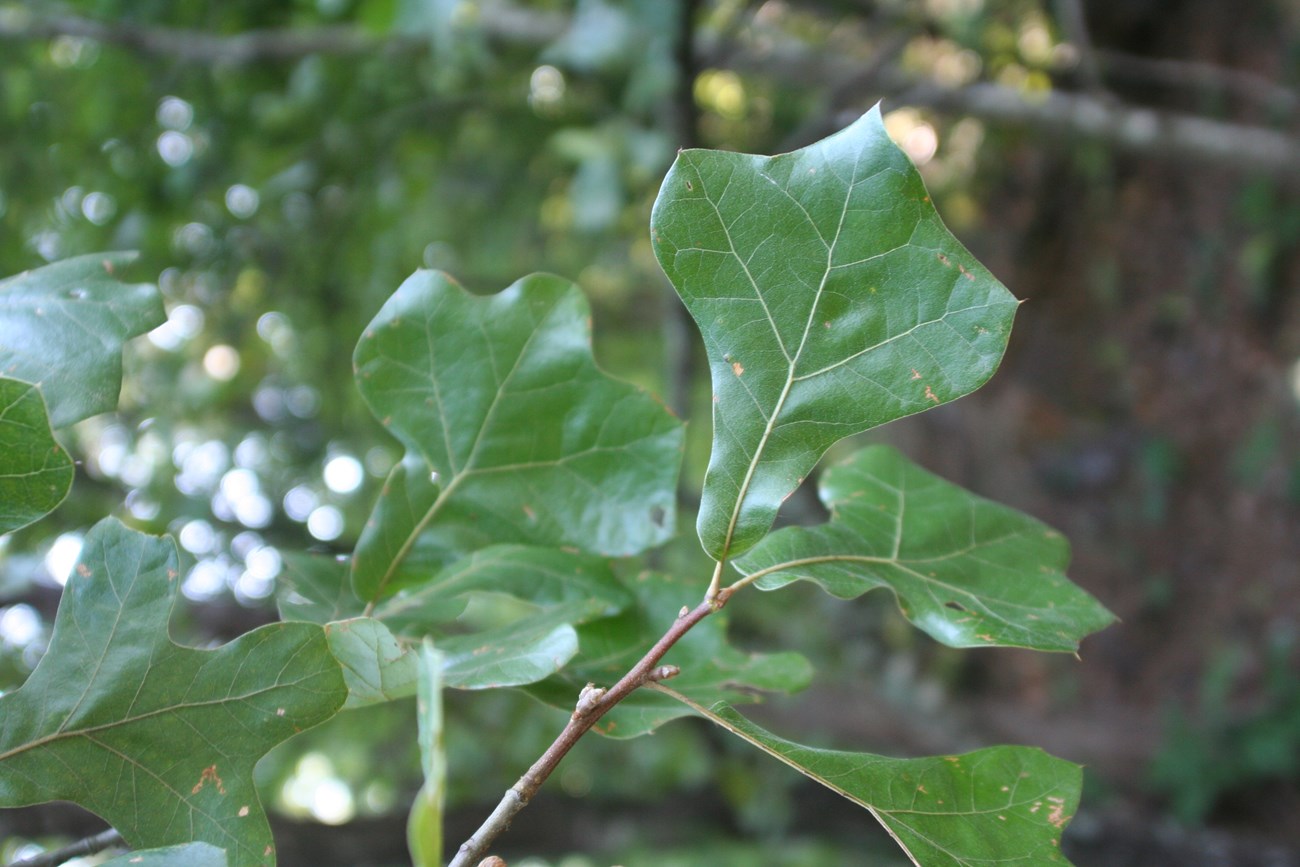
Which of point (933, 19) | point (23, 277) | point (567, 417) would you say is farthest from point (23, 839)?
point (933, 19)

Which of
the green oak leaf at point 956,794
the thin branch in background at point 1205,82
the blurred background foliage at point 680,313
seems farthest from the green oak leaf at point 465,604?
the thin branch in background at point 1205,82

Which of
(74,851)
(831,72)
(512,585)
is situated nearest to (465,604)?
(512,585)

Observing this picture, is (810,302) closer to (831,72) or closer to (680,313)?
(680,313)

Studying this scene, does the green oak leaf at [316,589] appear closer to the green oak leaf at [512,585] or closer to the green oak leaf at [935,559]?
the green oak leaf at [512,585]

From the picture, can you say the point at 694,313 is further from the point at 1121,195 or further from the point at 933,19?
the point at 1121,195

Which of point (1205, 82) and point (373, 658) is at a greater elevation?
point (373, 658)

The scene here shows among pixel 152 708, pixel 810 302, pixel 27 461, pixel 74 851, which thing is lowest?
pixel 74 851

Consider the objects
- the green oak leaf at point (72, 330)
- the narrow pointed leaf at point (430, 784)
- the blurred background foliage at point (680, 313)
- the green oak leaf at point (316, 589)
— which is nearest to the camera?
the narrow pointed leaf at point (430, 784)
